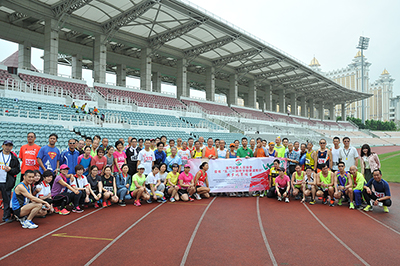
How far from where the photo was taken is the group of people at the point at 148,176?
232 inches

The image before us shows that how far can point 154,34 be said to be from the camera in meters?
31.0

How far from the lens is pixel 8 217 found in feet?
18.7

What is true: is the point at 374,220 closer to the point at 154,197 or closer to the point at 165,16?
the point at 154,197

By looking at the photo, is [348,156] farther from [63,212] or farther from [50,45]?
[50,45]

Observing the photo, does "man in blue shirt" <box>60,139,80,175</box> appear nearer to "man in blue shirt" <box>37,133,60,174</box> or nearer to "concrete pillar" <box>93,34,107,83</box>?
"man in blue shirt" <box>37,133,60,174</box>

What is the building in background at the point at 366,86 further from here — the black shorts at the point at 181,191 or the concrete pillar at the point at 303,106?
the black shorts at the point at 181,191

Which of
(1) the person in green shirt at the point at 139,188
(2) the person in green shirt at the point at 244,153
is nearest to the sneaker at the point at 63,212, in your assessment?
(1) the person in green shirt at the point at 139,188

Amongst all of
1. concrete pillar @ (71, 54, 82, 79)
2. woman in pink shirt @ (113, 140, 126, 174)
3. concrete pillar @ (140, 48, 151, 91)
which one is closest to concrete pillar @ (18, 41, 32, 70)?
concrete pillar @ (71, 54, 82, 79)

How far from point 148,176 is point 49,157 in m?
2.77

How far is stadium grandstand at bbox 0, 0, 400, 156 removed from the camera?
60.1 feet

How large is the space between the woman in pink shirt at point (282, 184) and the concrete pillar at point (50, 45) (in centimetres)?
2581

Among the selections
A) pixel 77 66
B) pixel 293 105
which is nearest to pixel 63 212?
pixel 77 66

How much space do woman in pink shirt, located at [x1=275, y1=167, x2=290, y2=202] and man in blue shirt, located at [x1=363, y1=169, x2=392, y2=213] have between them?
211 centimetres

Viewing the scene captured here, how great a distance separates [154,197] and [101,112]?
17203 millimetres
